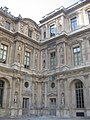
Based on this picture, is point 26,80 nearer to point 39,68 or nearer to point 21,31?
point 39,68

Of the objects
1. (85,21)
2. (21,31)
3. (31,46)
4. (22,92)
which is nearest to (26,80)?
(22,92)

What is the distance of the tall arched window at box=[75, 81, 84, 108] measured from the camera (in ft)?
58.6

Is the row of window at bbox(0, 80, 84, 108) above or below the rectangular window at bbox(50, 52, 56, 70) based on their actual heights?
below

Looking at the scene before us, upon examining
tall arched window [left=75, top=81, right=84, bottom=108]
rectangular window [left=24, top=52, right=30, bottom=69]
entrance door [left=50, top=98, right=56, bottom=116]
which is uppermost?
rectangular window [left=24, top=52, right=30, bottom=69]

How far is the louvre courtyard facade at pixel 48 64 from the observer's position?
1803 centimetres

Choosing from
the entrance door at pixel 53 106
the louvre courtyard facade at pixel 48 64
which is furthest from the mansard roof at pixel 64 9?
the entrance door at pixel 53 106

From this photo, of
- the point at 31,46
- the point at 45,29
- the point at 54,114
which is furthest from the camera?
the point at 45,29

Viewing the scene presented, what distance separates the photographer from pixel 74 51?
2047 cm

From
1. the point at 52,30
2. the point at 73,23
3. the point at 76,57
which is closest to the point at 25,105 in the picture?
the point at 76,57

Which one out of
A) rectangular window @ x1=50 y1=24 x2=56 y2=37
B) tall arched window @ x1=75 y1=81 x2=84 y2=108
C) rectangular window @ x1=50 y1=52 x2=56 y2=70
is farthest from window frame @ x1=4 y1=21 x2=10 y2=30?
tall arched window @ x1=75 y1=81 x2=84 y2=108

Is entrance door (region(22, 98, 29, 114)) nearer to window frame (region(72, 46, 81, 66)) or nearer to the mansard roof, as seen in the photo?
window frame (region(72, 46, 81, 66))

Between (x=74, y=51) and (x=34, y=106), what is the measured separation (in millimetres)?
8956

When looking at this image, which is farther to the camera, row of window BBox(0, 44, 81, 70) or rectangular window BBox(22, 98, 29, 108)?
rectangular window BBox(22, 98, 29, 108)

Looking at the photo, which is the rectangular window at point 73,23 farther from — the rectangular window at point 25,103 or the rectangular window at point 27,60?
the rectangular window at point 25,103
